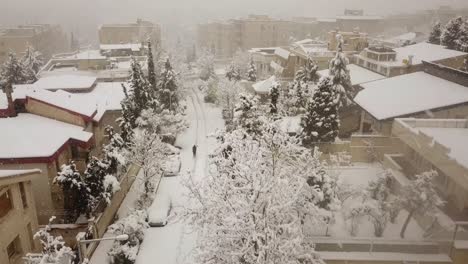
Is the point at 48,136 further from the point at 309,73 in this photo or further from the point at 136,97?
the point at 309,73

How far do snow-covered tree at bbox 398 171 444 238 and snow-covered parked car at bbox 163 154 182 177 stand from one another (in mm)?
18344

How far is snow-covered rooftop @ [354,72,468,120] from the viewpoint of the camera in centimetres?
2812

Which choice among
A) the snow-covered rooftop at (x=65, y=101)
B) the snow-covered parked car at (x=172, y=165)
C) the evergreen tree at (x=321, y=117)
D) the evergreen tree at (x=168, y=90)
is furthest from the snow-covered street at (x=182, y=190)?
the evergreen tree at (x=321, y=117)

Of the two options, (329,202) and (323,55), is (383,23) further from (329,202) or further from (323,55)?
(329,202)

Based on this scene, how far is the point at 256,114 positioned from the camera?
88.0 feet

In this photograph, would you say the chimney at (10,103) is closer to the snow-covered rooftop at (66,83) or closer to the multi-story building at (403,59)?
the snow-covered rooftop at (66,83)

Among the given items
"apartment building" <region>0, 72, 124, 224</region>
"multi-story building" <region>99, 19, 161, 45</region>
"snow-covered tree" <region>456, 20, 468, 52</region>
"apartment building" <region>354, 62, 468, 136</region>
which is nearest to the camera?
"apartment building" <region>0, 72, 124, 224</region>

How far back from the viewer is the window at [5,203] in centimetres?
1767

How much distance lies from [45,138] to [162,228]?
9.16m

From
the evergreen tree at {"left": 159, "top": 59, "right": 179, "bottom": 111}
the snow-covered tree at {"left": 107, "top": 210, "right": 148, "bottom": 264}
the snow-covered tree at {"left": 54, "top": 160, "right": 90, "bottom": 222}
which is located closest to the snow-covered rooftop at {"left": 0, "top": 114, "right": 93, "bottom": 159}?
the snow-covered tree at {"left": 54, "top": 160, "right": 90, "bottom": 222}

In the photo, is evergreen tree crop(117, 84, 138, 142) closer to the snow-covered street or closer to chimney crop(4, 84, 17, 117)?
the snow-covered street

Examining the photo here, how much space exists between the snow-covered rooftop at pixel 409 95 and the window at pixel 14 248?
24198mm

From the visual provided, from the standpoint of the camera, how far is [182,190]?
97.1 feet

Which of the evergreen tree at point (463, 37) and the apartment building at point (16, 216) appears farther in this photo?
the evergreen tree at point (463, 37)
